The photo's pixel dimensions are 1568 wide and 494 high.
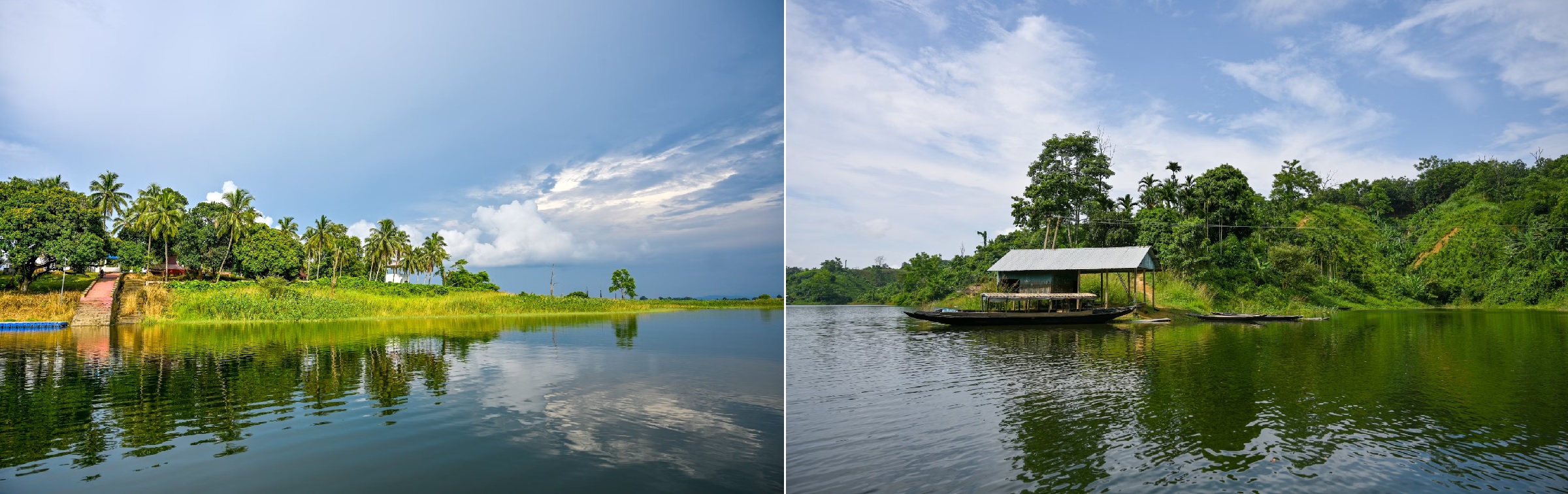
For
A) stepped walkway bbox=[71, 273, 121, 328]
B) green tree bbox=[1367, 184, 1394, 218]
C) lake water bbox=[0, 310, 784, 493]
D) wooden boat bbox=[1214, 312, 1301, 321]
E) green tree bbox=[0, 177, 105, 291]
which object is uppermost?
green tree bbox=[1367, 184, 1394, 218]

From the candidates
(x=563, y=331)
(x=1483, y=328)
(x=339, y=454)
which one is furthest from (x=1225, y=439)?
(x=563, y=331)

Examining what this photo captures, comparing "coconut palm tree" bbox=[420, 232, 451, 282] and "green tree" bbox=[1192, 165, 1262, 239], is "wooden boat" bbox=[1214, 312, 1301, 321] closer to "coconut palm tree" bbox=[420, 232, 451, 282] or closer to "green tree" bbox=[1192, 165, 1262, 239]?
"green tree" bbox=[1192, 165, 1262, 239]

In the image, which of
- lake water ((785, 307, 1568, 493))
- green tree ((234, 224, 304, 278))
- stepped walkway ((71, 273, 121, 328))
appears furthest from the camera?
green tree ((234, 224, 304, 278))

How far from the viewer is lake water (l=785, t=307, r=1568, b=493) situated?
660 centimetres

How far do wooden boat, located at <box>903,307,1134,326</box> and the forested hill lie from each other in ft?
20.5

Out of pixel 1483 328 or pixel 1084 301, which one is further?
pixel 1084 301

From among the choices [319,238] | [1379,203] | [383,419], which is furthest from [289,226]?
[1379,203]

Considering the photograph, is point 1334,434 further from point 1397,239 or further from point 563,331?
point 1397,239

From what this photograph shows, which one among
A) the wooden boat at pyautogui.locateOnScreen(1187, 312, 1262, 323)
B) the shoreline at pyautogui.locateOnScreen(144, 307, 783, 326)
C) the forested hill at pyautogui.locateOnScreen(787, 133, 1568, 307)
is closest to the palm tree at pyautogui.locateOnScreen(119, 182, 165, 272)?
the shoreline at pyautogui.locateOnScreen(144, 307, 783, 326)

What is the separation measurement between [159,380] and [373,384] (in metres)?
3.68

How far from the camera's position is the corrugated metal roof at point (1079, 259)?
88.0 feet

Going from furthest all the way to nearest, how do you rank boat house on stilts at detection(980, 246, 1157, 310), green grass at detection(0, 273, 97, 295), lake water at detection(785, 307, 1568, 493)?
green grass at detection(0, 273, 97, 295) → boat house on stilts at detection(980, 246, 1157, 310) → lake water at detection(785, 307, 1568, 493)

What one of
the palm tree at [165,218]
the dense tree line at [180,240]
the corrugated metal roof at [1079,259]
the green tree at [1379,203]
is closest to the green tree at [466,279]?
the dense tree line at [180,240]

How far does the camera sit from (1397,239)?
137 ft
